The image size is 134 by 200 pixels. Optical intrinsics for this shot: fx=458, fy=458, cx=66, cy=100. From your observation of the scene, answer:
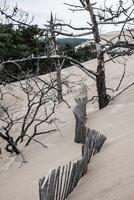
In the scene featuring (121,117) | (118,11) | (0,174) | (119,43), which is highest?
(118,11)

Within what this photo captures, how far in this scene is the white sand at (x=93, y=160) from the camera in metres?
5.64

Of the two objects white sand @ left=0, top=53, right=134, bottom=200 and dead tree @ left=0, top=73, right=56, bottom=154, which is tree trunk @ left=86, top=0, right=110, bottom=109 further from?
dead tree @ left=0, top=73, right=56, bottom=154

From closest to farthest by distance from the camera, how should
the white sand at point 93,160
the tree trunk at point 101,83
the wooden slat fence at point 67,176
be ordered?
1. the wooden slat fence at point 67,176
2. the white sand at point 93,160
3. the tree trunk at point 101,83

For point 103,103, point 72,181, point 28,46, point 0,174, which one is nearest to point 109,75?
point 28,46

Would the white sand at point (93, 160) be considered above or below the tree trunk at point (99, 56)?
below

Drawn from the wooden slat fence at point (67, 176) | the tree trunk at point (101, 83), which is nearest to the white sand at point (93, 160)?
the wooden slat fence at point (67, 176)

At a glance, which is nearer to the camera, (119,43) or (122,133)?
(122,133)

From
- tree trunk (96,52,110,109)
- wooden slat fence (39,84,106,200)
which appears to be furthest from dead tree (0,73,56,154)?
wooden slat fence (39,84,106,200)

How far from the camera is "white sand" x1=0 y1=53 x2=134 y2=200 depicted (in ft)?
18.5

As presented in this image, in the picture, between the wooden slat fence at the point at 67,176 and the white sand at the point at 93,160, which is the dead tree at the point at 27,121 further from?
the wooden slat fence at the point at 67,176

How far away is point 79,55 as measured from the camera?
3106 cm

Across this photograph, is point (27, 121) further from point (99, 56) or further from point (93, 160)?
point (93, 160)

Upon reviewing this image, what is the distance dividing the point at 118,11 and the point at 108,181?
726cm

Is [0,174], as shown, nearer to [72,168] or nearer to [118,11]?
[72,168]
